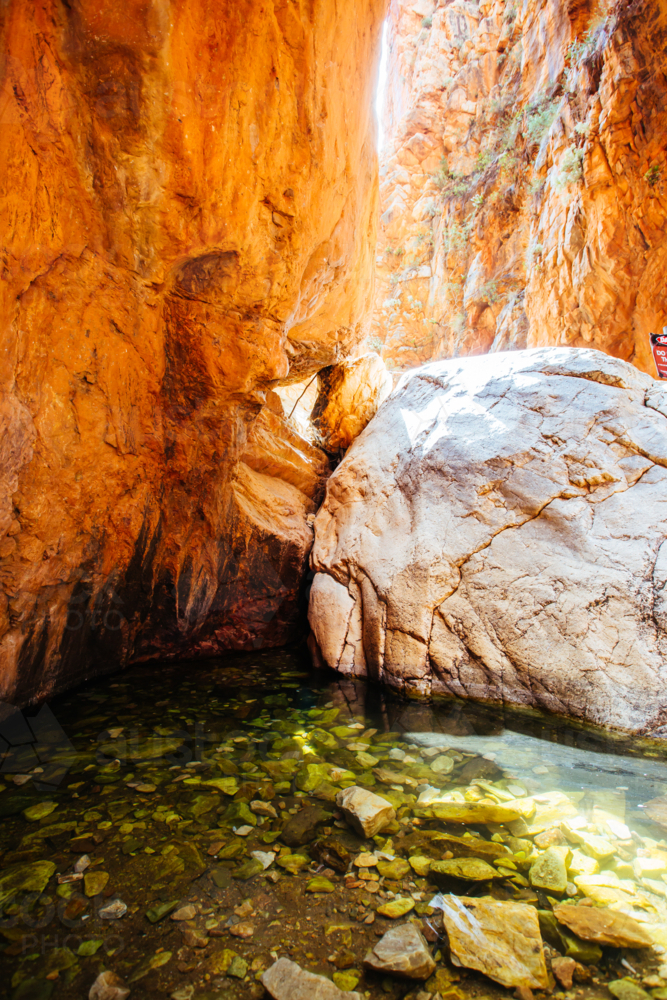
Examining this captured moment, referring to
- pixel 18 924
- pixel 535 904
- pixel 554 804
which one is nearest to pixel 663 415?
pixel 554 804

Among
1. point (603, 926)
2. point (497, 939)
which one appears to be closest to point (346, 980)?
point (497, 939)

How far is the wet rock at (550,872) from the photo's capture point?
172cm

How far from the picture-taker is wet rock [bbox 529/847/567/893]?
5.63 feet

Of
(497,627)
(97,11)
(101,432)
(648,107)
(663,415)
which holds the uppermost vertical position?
(648,107)

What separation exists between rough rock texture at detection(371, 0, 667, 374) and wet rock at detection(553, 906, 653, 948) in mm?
10251

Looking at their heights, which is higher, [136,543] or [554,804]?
[136,543]

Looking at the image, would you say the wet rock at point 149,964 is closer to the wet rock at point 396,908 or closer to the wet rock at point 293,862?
the wet rock at point 293,862

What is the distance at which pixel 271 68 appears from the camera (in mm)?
2818

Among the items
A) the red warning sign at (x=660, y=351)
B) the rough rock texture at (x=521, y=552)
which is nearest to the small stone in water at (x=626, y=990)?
the rough rock texture at (x=521, y=552)

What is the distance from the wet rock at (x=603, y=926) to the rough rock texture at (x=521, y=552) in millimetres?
1446

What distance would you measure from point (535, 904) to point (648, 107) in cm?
1140

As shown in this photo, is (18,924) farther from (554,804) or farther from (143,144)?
(143,144)

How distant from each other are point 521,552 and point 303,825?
2152mm

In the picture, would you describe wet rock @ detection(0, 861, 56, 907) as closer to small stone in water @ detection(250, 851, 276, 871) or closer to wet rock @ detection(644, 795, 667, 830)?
small stone in water @ detection(250, 851, 276, 871)
